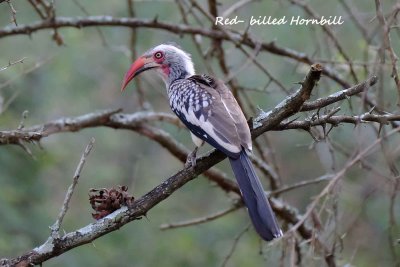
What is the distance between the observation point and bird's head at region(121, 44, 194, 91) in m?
5.56

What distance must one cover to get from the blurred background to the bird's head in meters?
0.64

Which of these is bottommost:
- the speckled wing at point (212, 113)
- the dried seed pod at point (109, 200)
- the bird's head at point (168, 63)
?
the dried seed pod at point (109, 200)

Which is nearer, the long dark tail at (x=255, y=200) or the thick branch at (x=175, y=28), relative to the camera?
the long dark tail at (x=255, y=200)

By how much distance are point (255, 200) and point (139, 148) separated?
7588mm

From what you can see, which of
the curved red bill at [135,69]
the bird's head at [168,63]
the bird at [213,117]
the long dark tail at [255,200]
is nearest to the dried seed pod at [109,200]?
the bird at [213,117]

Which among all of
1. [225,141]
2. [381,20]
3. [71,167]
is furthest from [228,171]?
[381,20]

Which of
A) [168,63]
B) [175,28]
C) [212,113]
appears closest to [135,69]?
[168,63]

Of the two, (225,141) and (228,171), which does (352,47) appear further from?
(225,141)

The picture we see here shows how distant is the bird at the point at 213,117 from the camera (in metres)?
3.68

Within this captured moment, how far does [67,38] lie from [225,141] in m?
4.07

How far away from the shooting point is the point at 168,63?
5.60 m

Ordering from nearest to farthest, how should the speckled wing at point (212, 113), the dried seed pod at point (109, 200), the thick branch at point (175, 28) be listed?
1. the dried seed pod at point (109, 200)
2. the speckled wing at point (212, 113)
3. the thick branch at point (175, 28)

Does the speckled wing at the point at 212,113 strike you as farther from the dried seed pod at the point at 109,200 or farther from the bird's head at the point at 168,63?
the dried seed pod at the point at 109,200

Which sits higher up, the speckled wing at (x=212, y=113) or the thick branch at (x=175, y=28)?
the thick branch at (x=175, y=28)
